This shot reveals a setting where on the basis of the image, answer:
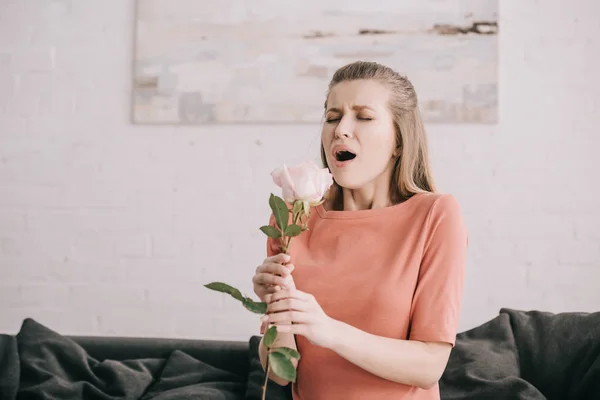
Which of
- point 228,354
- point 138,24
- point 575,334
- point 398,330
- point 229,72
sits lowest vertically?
point 228,354

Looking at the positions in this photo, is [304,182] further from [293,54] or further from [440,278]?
[293,54]

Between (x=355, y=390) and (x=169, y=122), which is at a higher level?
(x=169, y=122)

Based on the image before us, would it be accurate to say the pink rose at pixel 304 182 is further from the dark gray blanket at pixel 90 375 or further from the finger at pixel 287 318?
the dark gray blanket at pixel 90 375

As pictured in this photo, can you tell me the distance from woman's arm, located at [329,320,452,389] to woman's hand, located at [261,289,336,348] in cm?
4

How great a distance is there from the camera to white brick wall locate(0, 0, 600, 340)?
7.47 ft

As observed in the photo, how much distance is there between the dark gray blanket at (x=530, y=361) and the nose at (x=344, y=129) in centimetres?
91

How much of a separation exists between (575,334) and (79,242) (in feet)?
6.28

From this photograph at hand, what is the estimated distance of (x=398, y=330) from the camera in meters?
1.11

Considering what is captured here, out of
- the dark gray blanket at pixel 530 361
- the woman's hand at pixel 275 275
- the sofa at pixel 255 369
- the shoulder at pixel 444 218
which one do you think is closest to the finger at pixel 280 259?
the woman's hand at pixel 275 275

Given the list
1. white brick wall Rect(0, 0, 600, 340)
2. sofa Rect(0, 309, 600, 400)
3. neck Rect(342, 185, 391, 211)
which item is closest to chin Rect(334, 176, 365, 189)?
neck Rect(342, 185, 391, 211)

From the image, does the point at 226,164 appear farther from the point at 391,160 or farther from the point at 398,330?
the point at 398,330

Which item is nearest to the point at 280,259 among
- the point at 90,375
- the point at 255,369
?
the point at 255,369

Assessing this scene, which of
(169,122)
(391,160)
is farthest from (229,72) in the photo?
(391,160)

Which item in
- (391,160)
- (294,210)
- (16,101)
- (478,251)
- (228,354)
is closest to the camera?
(294,210)
